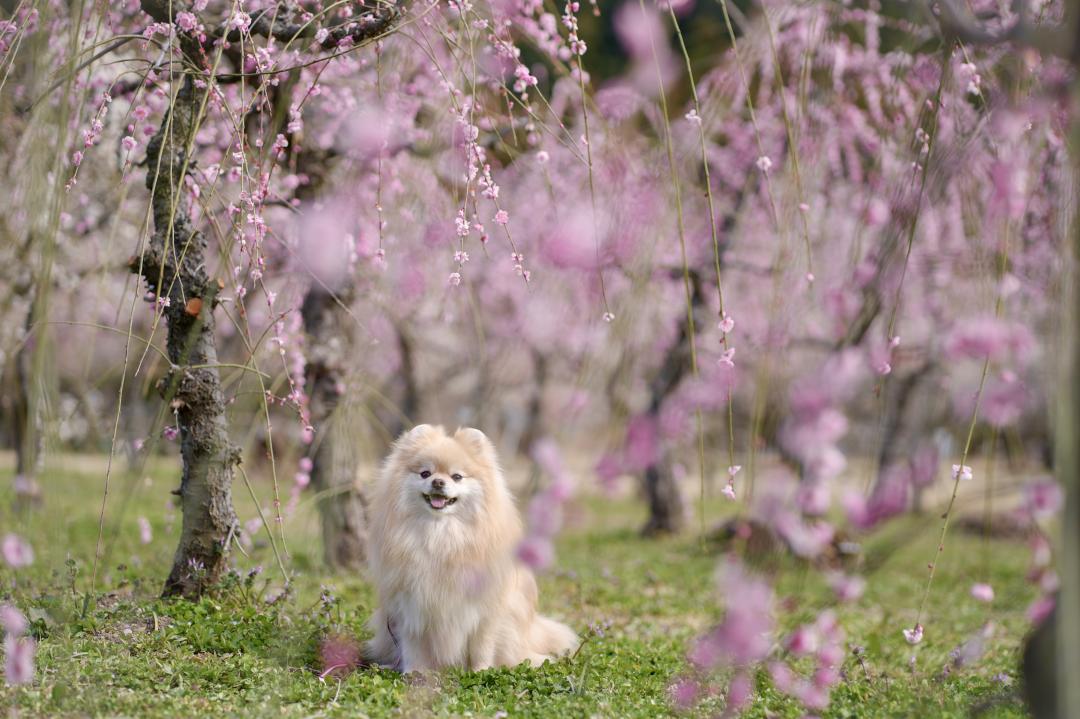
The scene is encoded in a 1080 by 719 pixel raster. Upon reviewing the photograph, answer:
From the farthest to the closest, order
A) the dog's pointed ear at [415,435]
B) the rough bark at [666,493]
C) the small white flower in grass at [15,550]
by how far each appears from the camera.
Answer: the rough bark at [666,493] → the dog's pointed ear at [415,435] → the small white flower in grass at [15,550]

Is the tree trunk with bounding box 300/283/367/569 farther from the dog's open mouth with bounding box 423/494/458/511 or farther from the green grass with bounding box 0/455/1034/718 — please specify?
the dog's open mouth with bounding box 423/494/458/511

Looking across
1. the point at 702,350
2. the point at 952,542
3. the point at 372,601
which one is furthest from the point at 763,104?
the point at 372,601

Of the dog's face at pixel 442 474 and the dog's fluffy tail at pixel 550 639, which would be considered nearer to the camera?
the dog's face at pixel 442 474

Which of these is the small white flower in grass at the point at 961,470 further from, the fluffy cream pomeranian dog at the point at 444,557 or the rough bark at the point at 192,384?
the rough bark at the point at 192,384

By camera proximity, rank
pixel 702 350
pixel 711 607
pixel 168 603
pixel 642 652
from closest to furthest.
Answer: pixel 168 603 < pixel 642 652 < pixel 711 607 < pixel 702 350

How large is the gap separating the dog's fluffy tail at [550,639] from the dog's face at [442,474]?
0.69 metres

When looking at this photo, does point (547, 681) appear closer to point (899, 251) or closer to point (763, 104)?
point (899, 251)

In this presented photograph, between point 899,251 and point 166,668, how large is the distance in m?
A: 2.81

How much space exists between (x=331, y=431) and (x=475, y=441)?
2.78m

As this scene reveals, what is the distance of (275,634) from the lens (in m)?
3.92

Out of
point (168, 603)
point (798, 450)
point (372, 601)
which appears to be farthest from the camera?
point (372, 601)

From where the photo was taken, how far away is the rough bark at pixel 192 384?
3.92 meters

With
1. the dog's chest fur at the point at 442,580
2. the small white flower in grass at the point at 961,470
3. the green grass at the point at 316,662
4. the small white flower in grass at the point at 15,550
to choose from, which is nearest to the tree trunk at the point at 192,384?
the green grass at the point at 316,662

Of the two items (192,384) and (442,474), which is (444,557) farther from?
(192,384)
